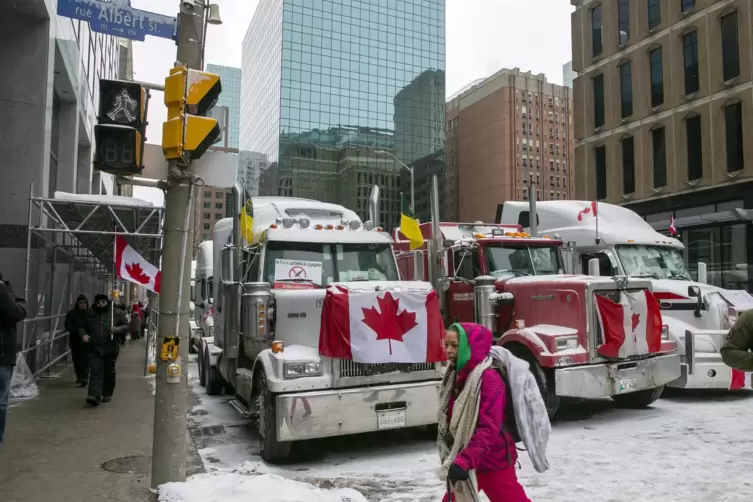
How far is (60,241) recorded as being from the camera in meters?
A: 15.9

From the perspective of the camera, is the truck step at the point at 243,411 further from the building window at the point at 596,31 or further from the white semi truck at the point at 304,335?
the building window at the point at 596,31

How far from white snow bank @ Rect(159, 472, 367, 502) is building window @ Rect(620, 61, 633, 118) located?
29932mm

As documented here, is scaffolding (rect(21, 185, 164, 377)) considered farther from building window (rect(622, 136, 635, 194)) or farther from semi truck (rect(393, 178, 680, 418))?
building window (rect(622, 136, 635, 194))

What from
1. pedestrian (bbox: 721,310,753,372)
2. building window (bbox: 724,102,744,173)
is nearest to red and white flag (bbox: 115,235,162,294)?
pedestrian (bbox: 721,310,753,372)

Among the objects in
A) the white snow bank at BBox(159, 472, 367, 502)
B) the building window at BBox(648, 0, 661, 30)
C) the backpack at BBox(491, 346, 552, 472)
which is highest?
the building window at BBox(648, 0, 661, 30)

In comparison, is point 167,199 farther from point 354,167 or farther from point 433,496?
point 354,167

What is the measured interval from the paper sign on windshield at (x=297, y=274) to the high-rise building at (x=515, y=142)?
96.7 meters

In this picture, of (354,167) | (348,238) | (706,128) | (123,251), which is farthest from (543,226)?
(354,167)

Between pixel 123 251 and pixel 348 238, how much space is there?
647 centimetres

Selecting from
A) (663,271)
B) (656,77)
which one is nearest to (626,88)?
(656,77)

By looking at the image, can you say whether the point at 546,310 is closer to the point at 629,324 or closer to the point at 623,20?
the point at 629,324

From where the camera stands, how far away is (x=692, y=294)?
34.5 feet

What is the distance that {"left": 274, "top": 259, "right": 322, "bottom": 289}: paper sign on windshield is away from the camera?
7.96m

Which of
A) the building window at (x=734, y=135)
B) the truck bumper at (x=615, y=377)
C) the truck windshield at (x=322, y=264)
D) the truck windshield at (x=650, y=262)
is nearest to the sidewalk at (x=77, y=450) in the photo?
the truck windshield at (x=322, y=264)
